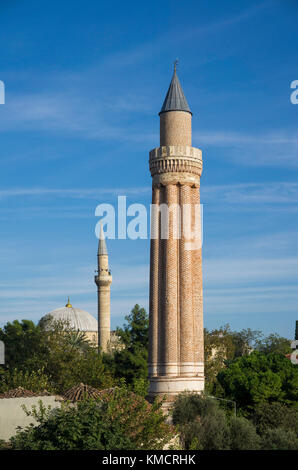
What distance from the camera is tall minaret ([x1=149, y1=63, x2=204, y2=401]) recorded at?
41.7 meters

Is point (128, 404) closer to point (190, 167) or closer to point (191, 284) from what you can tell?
point (191, 284)

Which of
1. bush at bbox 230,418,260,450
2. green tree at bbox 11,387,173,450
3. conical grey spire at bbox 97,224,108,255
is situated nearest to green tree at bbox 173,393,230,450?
bush at bbox 230,418,260,450

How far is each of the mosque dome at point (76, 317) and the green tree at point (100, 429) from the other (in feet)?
278

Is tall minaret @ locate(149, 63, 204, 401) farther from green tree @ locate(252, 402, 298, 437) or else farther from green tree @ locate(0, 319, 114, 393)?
green tree @ locate(0, 319, 114, 393)

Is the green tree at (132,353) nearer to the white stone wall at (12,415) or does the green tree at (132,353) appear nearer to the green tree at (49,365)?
the green tree at (49,365)

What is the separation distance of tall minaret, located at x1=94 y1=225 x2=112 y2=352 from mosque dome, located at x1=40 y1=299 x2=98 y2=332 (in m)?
28.7

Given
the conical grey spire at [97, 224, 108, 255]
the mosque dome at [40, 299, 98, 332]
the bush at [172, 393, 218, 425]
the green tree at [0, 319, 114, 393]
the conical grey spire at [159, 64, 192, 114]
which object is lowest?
the bush at [172, 393, 218, 425]

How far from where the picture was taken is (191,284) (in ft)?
140

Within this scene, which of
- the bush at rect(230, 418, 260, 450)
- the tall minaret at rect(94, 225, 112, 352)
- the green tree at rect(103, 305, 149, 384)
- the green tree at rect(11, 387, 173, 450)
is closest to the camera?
the green tree at rect(11, 387, 173, 450)

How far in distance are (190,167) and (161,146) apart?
2240 millimetres

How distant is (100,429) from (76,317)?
296 ft

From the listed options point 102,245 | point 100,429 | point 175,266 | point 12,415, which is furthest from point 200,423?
point 102,245
